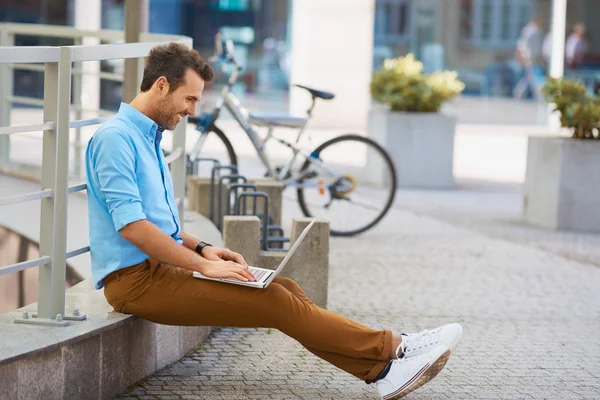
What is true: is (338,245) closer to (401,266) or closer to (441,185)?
(401,266)

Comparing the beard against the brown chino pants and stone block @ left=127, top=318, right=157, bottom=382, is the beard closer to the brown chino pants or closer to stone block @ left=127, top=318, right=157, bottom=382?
the brown chino pants

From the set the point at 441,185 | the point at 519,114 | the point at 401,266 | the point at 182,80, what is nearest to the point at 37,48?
the point at 182,80

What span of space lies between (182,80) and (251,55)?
630 inches

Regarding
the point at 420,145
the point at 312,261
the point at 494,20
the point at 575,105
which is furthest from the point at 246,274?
the point at 494,20

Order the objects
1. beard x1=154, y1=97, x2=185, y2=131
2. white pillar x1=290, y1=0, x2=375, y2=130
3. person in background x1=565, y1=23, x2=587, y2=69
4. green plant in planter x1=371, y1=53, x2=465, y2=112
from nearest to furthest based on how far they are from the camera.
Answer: beard x1=154, y1=97, x2=185, y2=131
green plant in planter x1=371, y1=53, x2=465, y2=112
white pillar x1=290, y1=0, x2=375, y2=130
person in background x1=565, y1=23, x2=587, y2=69

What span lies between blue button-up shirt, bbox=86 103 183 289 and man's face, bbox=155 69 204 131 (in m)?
0.05

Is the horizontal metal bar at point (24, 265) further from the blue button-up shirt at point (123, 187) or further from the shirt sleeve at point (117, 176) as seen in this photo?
the shirt sleeve at point (117, 176)

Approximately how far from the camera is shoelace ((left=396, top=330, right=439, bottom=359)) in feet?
15.9

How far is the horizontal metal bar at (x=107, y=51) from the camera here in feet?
15.6

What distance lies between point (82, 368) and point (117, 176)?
76cm

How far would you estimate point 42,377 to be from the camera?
4.40 metres

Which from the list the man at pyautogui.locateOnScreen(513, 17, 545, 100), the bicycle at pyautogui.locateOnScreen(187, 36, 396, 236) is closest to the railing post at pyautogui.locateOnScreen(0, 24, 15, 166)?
the bicycle at pyautogui.locateOnScreen(187, 36, 396, 236)

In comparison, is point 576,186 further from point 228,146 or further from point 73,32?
point 73,32

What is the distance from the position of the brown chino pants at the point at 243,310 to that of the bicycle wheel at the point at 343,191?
14.3 feet
